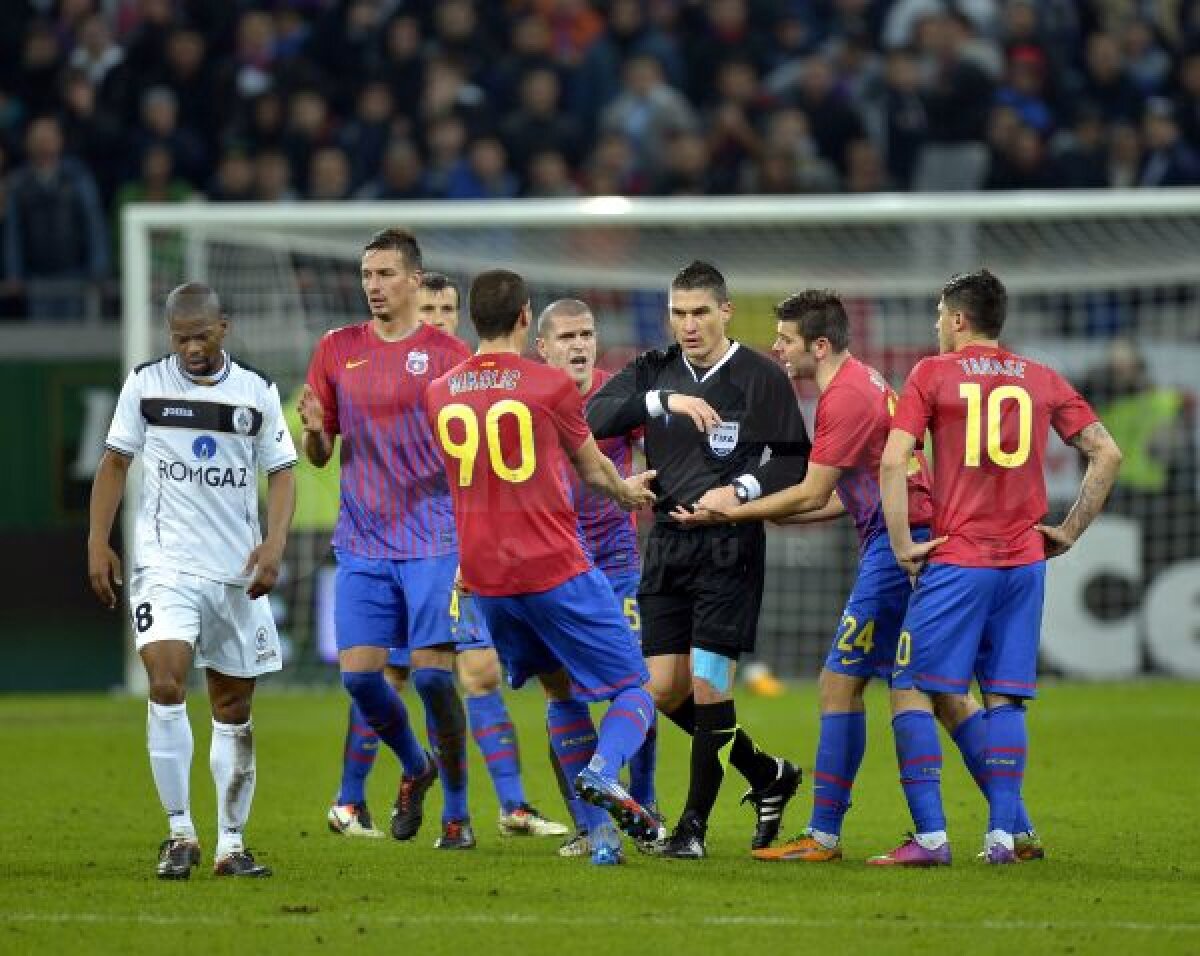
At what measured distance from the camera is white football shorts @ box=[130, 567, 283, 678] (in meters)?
7.95

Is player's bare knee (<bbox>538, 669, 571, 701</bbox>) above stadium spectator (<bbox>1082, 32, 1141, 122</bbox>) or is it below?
below

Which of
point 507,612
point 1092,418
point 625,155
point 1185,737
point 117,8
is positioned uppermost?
point 117,8

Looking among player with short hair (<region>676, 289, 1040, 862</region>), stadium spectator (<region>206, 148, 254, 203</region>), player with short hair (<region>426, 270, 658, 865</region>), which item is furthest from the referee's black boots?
stadium spectator (<region>206, 148, 254, 203</region>)

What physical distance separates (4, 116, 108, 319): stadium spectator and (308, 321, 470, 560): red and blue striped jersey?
370 inches

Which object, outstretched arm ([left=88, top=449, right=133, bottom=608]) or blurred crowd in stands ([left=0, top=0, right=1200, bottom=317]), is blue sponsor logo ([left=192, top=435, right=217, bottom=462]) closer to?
outstretched arm ([left=88, top=449, right=133, bottom=608])

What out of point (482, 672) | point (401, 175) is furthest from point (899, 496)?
point (401, 175)

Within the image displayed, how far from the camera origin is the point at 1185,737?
1351cm

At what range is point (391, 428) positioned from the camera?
912 cm

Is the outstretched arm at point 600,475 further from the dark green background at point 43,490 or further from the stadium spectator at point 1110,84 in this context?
the stadium spectator at point 1110,84

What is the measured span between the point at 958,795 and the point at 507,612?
355 centimetres

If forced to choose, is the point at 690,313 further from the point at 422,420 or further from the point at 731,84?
the point at 731,84

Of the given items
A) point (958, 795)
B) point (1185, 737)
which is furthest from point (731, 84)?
point (958, 795)

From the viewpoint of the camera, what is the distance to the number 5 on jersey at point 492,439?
795cm

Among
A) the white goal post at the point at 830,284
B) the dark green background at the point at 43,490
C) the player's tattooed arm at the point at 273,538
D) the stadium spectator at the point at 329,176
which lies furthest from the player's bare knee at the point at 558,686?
the stadium spectator at the point at 329,176
